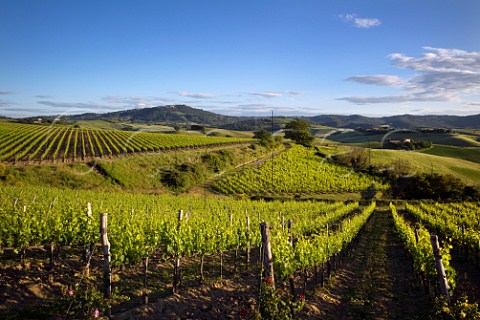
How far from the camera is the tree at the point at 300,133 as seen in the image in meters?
81.7

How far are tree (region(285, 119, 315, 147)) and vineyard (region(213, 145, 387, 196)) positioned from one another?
70.2 feet

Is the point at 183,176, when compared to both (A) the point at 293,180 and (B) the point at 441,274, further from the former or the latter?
(B) the point at 441,274

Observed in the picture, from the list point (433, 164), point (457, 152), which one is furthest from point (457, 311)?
point (457, 152)

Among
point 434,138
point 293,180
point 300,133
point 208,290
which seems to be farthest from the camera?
point 434,138

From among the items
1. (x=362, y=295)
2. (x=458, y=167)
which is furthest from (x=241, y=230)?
(x=458, y=167)

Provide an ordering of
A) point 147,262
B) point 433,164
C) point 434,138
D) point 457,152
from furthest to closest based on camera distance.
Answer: point 434,138
point 457,152
point 433,164
point 147,262

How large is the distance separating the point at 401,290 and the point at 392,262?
4.27 m

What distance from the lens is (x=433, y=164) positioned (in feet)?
224

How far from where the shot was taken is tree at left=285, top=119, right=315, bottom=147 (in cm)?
8169

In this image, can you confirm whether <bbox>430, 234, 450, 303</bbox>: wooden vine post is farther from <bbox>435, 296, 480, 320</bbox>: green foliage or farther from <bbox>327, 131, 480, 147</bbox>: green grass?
<bbox>327, 131, 480, 147</bbox>: green grass

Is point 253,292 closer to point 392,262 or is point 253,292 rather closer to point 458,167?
point 392,262

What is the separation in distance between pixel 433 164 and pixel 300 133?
3056 cm

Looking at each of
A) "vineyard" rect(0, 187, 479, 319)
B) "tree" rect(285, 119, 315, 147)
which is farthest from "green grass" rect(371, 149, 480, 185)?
"vineyard" rect(0, 187, 479, 319)

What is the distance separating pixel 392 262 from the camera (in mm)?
15344
